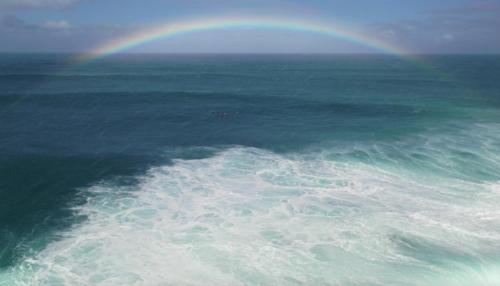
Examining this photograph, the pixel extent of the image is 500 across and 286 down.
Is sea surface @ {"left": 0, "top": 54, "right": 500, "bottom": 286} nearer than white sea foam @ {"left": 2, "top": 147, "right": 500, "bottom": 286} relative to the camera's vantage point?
No

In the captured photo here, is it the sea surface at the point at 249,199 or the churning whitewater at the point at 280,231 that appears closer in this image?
the churning whitewater at the point at 280,231

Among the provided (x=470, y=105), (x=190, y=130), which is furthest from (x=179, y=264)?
(x=470, y=105)

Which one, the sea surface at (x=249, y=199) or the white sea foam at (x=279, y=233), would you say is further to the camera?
the sea surface at (x=249, y=199)

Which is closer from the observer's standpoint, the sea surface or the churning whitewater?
the churning whitewater

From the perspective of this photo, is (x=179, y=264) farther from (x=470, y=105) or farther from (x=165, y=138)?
(x=470, y=105)

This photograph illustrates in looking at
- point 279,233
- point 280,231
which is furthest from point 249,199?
point 279,233
